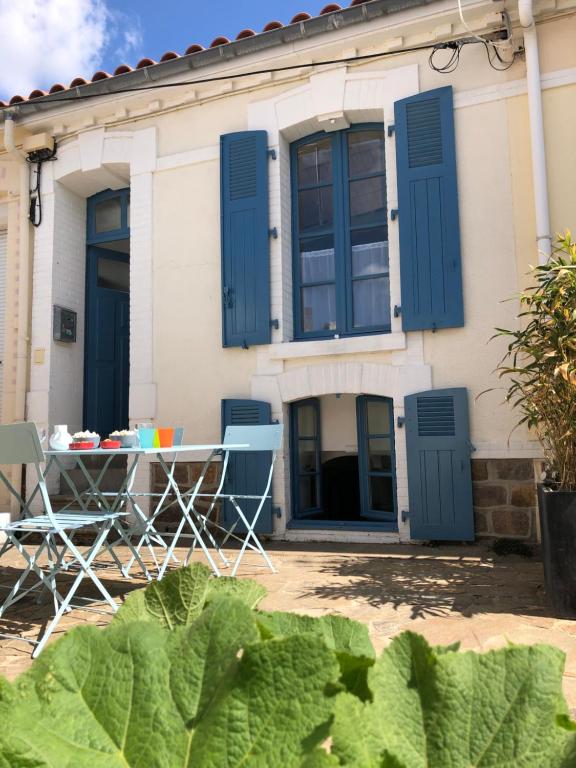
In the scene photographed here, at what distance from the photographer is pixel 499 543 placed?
196 inches

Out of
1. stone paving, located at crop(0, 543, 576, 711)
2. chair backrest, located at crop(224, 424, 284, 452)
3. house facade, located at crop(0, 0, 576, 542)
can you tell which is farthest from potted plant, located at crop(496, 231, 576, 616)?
chair backrest, located at crop(224, 424, 284, 452)

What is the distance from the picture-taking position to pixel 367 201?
6137mm

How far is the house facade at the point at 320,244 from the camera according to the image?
17.4ft

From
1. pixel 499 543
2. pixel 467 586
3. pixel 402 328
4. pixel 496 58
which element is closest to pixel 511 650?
pixel 467 586

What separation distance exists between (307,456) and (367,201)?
99.6 inches

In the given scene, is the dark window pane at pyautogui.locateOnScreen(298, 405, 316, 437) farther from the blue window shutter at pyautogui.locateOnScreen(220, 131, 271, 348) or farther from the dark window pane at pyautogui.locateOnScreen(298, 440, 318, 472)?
the blue window shutter at pyautogui.locateOnScreen(220, 131, 271, 348)

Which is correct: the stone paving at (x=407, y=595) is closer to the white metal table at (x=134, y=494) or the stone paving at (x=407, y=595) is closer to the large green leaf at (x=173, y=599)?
the white metal table at (x=134, y=494)

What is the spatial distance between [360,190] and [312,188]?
50cm

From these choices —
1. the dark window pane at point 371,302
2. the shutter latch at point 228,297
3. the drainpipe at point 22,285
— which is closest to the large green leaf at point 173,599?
the dark window pane at point 371,302

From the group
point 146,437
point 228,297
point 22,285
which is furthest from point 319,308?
point 22,285

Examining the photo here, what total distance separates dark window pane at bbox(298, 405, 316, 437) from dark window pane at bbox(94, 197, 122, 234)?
3299 mm

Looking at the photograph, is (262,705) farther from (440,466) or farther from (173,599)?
(440,466)

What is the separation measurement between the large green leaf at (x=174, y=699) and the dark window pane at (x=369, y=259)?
5.78 metres

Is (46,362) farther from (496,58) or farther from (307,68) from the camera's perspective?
(496,58)
